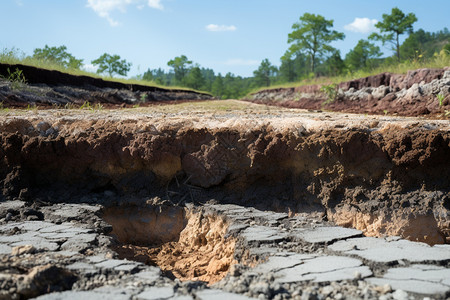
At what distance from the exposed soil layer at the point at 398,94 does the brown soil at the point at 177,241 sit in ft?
13.8

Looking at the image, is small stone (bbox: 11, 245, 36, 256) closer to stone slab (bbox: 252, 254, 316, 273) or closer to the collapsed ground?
the collapsed ground

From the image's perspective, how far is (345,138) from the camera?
4340 millimetres

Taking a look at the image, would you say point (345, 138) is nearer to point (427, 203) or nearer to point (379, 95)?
point (427, 203)

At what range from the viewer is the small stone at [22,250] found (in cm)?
303

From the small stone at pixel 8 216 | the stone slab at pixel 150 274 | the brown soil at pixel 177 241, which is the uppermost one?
the stone slab at pixel 150 274

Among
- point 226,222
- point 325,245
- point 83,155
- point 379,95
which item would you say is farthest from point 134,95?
point 325,245

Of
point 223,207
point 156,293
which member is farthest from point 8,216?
point 156,293

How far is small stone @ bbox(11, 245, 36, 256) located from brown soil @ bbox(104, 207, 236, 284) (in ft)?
2.87

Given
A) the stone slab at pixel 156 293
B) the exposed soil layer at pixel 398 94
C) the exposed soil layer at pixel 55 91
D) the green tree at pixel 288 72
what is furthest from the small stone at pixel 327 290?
the green tree at pixel 288 72

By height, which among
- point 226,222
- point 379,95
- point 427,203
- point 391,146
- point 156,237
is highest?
point 379,95

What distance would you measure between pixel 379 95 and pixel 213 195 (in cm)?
746

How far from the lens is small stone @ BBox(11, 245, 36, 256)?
9.94ft

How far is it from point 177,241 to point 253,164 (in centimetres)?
124

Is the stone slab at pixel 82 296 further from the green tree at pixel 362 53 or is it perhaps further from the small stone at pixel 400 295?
the green tree at pixel 362 53
